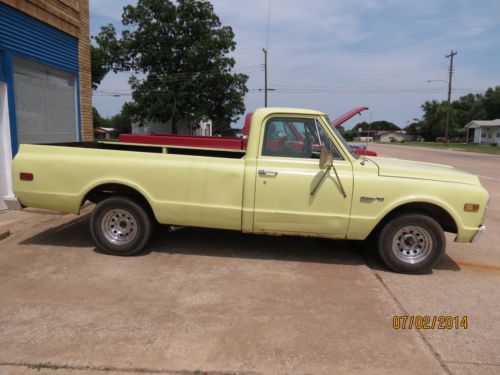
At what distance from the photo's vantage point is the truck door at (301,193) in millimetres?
4902

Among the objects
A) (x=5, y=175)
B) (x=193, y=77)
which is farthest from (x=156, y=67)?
(x=5, y=175)

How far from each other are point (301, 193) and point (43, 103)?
6.49 m

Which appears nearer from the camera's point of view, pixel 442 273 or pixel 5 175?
pixel 442 273

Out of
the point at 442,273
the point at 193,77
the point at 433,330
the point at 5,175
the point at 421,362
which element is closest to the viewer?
the point at 421,362

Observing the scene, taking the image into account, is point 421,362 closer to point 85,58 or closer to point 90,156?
point 90,156

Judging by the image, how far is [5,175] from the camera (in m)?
7.59

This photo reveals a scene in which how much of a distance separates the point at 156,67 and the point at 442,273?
33.3 metres

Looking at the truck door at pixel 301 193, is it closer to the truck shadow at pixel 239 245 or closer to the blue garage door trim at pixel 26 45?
the truck shadow at pixel 239 245

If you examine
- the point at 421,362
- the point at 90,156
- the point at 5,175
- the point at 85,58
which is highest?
the point at 85,58

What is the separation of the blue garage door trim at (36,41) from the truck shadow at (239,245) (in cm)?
362

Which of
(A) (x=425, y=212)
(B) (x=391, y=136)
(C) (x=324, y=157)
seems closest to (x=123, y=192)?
(C) (x=324, y=157)

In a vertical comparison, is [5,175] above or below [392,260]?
above

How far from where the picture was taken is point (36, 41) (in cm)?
829

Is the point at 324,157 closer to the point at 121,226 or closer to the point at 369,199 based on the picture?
the point at 369,199
